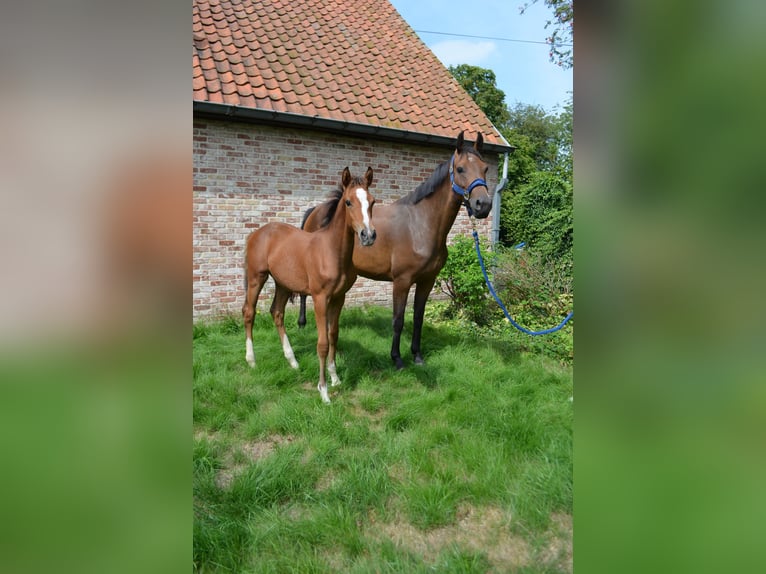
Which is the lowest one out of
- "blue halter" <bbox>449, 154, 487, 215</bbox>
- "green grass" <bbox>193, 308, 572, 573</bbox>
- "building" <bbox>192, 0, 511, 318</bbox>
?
"green grass" <bbox>193, 308, 572, 573</bbox>

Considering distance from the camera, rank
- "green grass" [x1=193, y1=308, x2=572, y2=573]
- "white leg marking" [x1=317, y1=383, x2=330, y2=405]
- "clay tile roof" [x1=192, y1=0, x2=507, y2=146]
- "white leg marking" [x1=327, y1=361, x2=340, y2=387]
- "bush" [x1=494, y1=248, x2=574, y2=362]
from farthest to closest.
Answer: "clay tile roof" [x1=192, y1=0, x2=507, y2=146]
"bush" [x1=494, y1=248, x2=574, y2=362]
"white leg marking" [x1=327, y1=361, x2=340, y2=387]
"white leg marking" [x1=317, y1=383, x2=330, y2=405]
"green grass" [x1=193, y1=308, x2=572, y2=573]

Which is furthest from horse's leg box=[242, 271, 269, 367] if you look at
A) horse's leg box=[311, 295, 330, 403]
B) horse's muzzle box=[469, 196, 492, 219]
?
horse's muzzle box=[469, 196, 492, 219]

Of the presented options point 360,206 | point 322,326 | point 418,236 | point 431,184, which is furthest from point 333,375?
point 431,184

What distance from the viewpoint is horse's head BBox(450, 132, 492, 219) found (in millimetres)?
4250

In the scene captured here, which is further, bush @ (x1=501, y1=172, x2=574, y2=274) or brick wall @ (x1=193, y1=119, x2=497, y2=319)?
bush @ (x1=501, y1=172, x2=574, y2=274)

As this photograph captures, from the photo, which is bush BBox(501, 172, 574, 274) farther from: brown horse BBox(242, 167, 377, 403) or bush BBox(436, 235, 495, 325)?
brown horse BBox(242, 167, 377, 403)

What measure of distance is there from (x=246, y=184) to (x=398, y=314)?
11.3 ft

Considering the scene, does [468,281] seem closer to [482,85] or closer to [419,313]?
[419,313]

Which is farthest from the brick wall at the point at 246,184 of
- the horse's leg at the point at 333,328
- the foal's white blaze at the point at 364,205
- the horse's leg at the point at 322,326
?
the foal's white blaze at the point at 364,205

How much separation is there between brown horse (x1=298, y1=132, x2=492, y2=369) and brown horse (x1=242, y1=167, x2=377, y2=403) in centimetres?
48

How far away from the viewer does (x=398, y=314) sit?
4.91 metres
